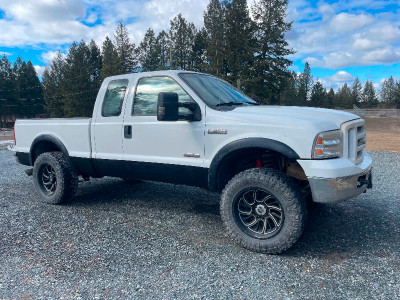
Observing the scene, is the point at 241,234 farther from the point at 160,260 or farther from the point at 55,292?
the point at 55,292

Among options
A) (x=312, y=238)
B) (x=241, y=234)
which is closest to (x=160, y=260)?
(x=241, y=234)

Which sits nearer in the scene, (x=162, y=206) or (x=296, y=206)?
(x=296, y=206)

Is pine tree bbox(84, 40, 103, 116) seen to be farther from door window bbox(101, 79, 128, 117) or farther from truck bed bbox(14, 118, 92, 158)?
door window bbox(101, 79, 128, 117)

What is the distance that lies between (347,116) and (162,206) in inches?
119

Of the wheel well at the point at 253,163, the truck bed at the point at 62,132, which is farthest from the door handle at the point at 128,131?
the wheel well at the point at 253,163

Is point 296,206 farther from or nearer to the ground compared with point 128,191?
farther from the ground

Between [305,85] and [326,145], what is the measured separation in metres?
70.4

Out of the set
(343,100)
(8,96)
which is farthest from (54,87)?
(343,100)

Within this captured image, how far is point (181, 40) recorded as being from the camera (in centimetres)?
3978

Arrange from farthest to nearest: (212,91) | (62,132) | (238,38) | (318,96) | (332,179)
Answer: (318,96) → (238,38) → (62,132) → (212,91) → (332,179)

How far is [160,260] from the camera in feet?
10.1

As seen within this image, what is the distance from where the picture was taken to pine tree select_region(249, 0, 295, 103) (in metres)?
31.1

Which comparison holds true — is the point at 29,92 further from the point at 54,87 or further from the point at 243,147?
the point at 243,147

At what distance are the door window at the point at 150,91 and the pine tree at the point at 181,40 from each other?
36.5 m
